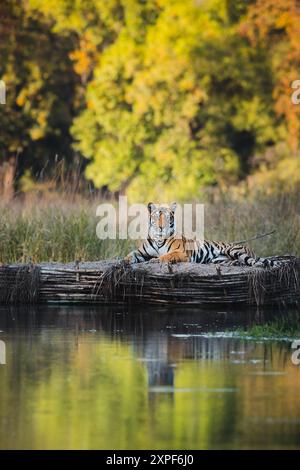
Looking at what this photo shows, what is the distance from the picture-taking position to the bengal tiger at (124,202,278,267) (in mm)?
15719

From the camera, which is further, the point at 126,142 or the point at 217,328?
the point at 126,142

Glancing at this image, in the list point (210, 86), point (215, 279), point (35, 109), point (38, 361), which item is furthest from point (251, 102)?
point (38, 361)

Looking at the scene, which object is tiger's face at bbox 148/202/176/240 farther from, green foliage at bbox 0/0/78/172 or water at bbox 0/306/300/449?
green foliage at bbox 0/0/78/172

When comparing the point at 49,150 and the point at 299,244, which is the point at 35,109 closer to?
the point at 49,150

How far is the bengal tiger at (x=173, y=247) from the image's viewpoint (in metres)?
15.7

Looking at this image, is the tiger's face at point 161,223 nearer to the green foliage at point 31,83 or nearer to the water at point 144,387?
the water at point 144,387

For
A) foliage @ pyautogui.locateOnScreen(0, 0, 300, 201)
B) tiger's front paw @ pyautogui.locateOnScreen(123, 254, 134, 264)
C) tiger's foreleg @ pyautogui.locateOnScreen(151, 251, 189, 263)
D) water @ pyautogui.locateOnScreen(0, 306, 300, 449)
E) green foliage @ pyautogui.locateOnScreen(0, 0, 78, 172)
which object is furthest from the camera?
green foliage @ pyautogui.locateOnScreen(0, 0, 78, 172)

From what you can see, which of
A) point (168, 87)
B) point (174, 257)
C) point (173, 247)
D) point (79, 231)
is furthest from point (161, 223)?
point (168, 87)

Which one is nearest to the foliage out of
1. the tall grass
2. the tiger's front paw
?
the tall grass

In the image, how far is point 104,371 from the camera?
9.75 metres

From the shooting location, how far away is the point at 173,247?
52.3 feet

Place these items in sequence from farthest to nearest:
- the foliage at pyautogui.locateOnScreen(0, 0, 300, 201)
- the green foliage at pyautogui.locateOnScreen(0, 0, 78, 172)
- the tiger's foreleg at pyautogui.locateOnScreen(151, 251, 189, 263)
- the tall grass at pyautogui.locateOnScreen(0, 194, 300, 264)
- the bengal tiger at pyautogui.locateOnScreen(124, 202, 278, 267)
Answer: the green foliage at pyautogui.locateOnScreen(0, 0, 78, 172) → the foliage at pyautogui.locateOnScreen(0, 0, 300, 201) → the tall grass at pyautogui.locateOnScreen(0, 194, 300, 264) → the bengal tiger at pyautogui.locateOnScreen(124, 202, 278, 267) → the tiger's foreleg at pyautogui.locateOnScreen(151, 251, 189, 263)
